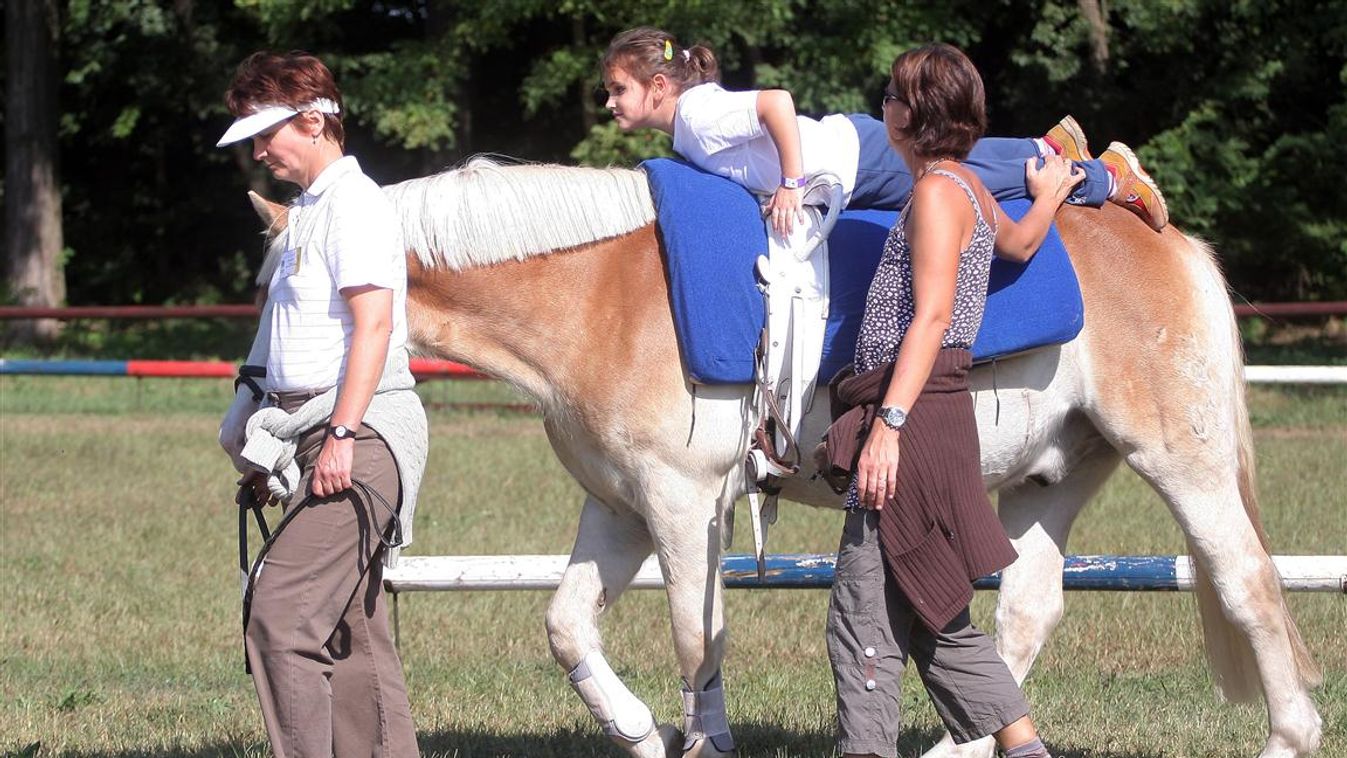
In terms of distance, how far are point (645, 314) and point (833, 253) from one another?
541mm

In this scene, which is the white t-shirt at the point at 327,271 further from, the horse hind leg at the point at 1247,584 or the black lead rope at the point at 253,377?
the horse hind leg at the point at 1247,584

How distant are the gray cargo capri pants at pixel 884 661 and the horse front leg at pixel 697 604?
0.63 m

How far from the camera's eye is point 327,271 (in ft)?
11.6

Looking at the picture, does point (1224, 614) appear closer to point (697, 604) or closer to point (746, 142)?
point (697, 604)

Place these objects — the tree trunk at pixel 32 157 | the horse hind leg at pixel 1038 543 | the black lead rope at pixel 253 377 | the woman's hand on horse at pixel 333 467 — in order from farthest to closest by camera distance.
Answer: the tree trunk at pixel 32 157, the horse hind leg at pixel 1038 543, the black lead rope at pixel 253 377, the woman's hand on horse at pixel 333 467

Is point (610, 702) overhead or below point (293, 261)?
below

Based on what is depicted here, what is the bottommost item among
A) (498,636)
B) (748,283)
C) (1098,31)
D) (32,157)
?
(498,636)

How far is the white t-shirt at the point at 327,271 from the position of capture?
350 cm

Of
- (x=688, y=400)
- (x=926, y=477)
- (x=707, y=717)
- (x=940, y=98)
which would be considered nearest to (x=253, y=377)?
(x=688, y=400)

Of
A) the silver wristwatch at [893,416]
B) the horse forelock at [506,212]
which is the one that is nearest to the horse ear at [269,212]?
the horse forelock at [506,212]

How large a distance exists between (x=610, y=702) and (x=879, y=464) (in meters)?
1.28

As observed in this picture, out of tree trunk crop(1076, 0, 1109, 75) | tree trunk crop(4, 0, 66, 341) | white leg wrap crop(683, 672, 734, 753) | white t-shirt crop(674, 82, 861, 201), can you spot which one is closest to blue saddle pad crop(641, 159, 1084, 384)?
white t-shirt crop(674, 82, 861, 201)

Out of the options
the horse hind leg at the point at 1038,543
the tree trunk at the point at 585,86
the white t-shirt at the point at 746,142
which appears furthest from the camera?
the tree trunk at the point at 585,86

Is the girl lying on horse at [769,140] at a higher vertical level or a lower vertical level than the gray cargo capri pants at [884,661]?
higher
